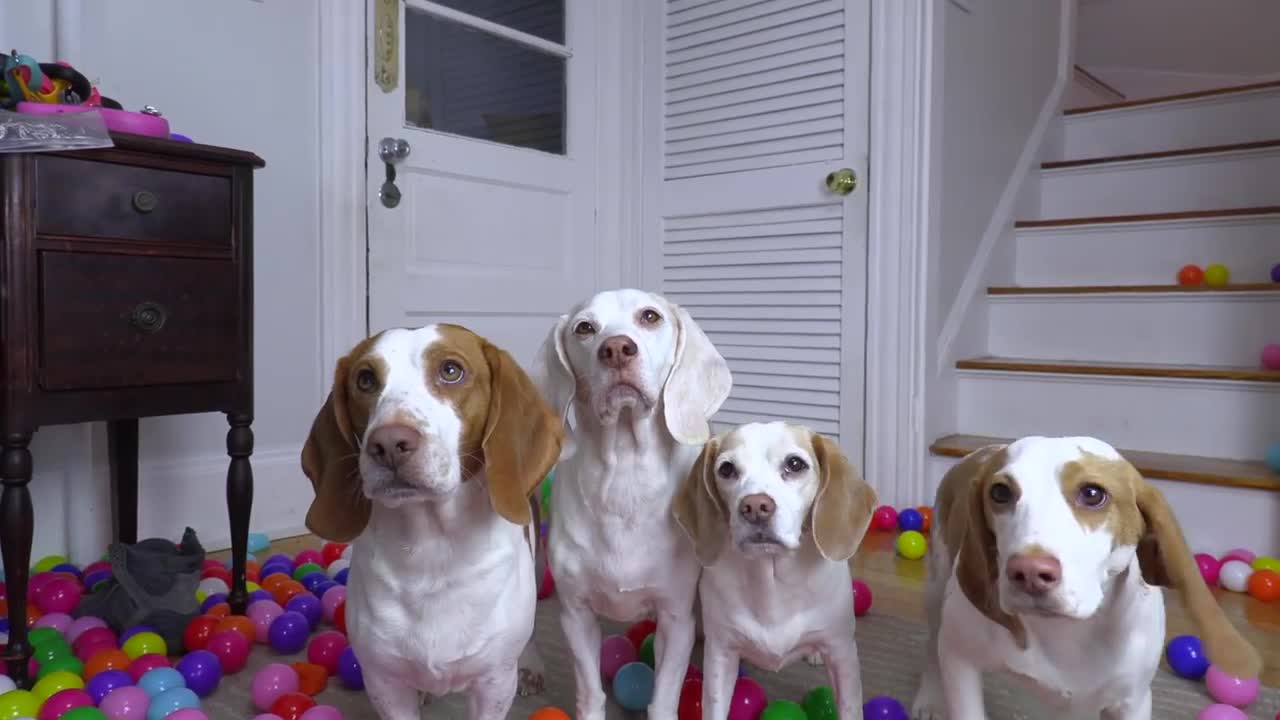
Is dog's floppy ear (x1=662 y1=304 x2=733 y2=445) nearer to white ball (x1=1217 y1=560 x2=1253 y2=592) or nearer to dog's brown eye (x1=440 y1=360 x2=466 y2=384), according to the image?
dog's brown eye (x1=440 y1=360 x2=466 y2=384)

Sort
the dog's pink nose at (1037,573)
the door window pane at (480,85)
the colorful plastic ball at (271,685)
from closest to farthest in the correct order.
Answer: the dog's pink nose at (1037,573), the colorful plastic ball at (271,685), the door window pane at (480,85)

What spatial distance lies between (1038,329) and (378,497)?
3304 millimetres

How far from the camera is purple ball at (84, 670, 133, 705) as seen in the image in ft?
5.66

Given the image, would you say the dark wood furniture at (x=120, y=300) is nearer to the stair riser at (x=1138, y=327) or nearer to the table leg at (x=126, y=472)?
the table leg at (x=126, y=472)

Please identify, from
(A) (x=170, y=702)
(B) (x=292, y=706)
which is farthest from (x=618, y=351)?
(A) (x=170, y=702)

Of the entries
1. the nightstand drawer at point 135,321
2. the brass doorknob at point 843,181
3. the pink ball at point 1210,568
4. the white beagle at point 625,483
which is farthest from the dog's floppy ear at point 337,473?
the brass doorknob at point 843,181

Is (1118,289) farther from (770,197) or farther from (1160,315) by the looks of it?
(770,197)

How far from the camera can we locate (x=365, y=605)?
139 cm

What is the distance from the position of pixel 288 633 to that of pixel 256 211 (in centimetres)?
149

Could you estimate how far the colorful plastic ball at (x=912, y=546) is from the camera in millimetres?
2904

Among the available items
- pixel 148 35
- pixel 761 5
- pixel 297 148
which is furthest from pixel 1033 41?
pixel 148 35

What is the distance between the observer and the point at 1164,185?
13.1 feet

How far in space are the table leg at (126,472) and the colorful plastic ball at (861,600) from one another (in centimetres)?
200

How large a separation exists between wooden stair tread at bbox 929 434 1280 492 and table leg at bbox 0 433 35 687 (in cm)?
279
